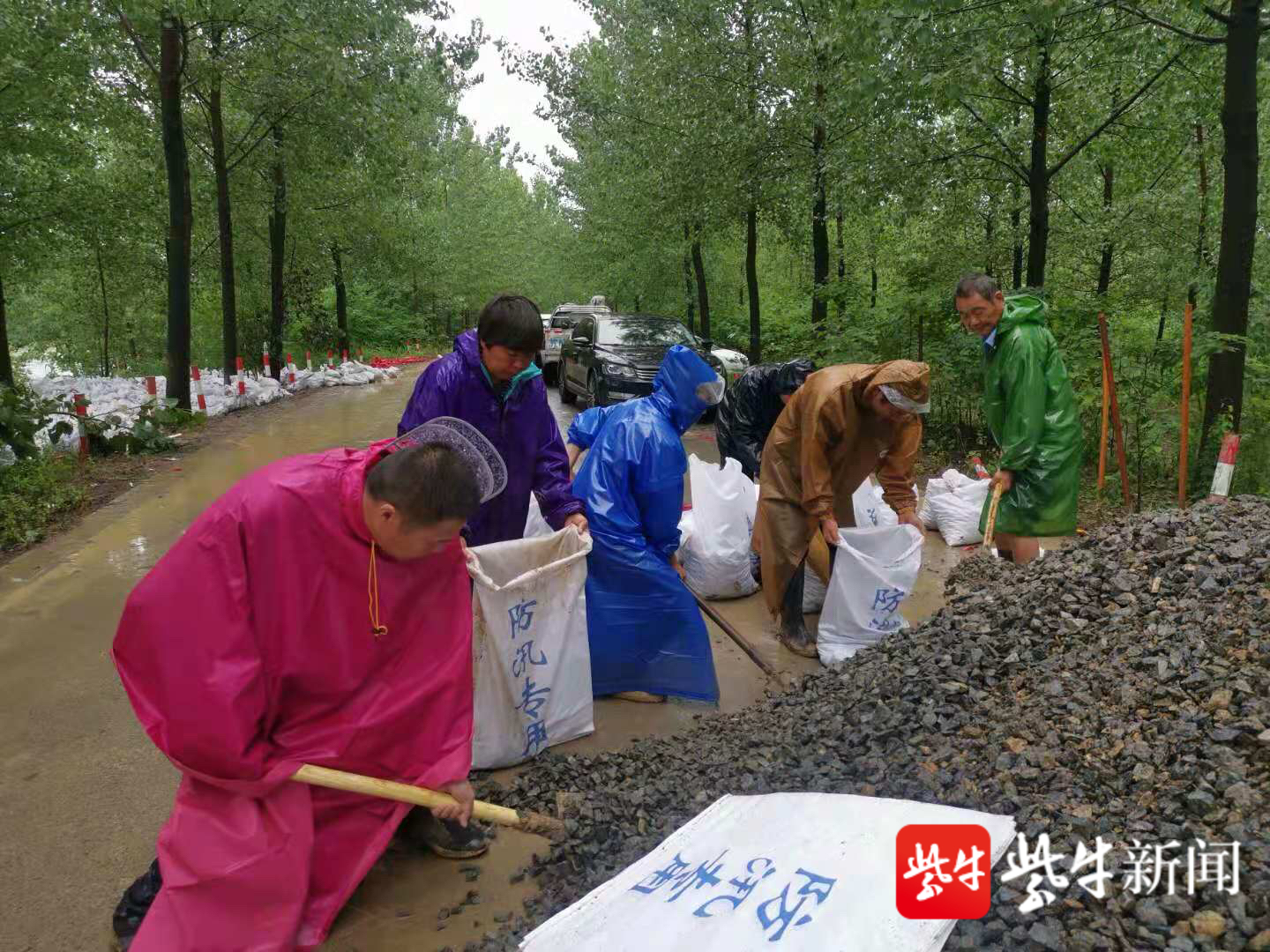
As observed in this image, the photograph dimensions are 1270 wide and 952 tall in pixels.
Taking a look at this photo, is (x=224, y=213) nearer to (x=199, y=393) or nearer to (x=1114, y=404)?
(x=199, y=393)

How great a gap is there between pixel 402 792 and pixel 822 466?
8.67 feet

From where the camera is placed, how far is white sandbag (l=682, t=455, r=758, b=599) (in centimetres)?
519

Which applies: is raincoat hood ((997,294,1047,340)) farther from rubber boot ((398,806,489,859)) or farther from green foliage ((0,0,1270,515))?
rubber boot ((398,806,489,859))

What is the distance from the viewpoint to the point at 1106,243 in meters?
12.8

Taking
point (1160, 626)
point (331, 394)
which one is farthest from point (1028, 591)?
point (331, 394)

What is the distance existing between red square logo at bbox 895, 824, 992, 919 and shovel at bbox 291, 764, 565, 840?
3.61 feet

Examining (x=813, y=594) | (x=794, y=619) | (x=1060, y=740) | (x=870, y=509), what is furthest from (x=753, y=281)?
(x=1060, y=740)

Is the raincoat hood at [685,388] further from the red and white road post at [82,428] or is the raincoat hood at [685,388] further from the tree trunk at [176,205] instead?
the tree trunk at [176,205]

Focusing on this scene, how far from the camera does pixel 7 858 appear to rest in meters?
2.62

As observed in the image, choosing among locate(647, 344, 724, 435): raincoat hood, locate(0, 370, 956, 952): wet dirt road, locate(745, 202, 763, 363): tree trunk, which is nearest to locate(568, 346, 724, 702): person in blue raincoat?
locate(647, 344, 724, 435): raincoat hood

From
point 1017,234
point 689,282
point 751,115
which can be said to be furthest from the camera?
point 689,282

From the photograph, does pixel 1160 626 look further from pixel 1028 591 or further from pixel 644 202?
pixel 644 202

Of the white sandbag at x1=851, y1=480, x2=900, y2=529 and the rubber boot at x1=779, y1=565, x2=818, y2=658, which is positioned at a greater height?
the white sandbag at x1=851, y1=480, x2=900, y2=529

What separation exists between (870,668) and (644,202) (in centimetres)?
1282
